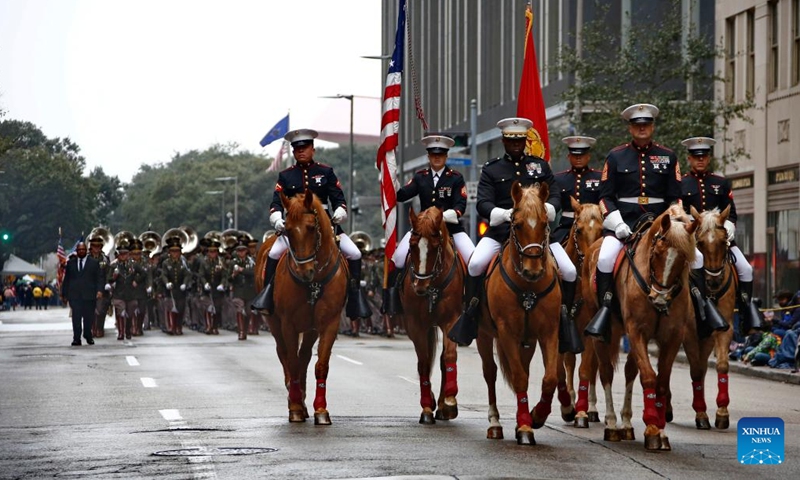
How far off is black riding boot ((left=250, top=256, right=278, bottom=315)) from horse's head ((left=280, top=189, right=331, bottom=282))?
2.17ft

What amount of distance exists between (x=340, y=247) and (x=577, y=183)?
112 inches

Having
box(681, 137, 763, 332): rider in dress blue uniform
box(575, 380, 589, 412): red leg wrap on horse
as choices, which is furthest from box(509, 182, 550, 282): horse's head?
box(681, 137, 763, 332): rider in dress blue uniform

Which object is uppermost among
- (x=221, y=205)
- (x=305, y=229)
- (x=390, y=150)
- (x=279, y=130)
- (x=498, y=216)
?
(x=221, y=205)

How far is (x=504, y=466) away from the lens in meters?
11.2

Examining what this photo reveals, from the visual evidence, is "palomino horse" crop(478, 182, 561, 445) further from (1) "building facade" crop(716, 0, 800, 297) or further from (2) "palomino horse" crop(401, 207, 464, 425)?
(1) "building facade" crop(716, 0, 800, 297)

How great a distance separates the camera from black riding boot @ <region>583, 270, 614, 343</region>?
13477 millimetres

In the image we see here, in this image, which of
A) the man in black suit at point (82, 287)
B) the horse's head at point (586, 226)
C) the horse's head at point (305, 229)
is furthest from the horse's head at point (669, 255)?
the man in black suit at point (82, 287)

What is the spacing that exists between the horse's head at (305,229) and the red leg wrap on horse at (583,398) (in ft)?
8.94

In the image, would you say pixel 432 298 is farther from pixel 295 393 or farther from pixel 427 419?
pixel 295 393

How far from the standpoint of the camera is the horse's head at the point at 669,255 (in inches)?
497

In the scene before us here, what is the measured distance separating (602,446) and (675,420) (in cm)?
329

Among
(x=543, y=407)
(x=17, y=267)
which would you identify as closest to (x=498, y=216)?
(x=543, y=407)

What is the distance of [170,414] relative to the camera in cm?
1573

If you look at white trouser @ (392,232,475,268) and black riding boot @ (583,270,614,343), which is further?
white trouser @ (392,232,475,268)
